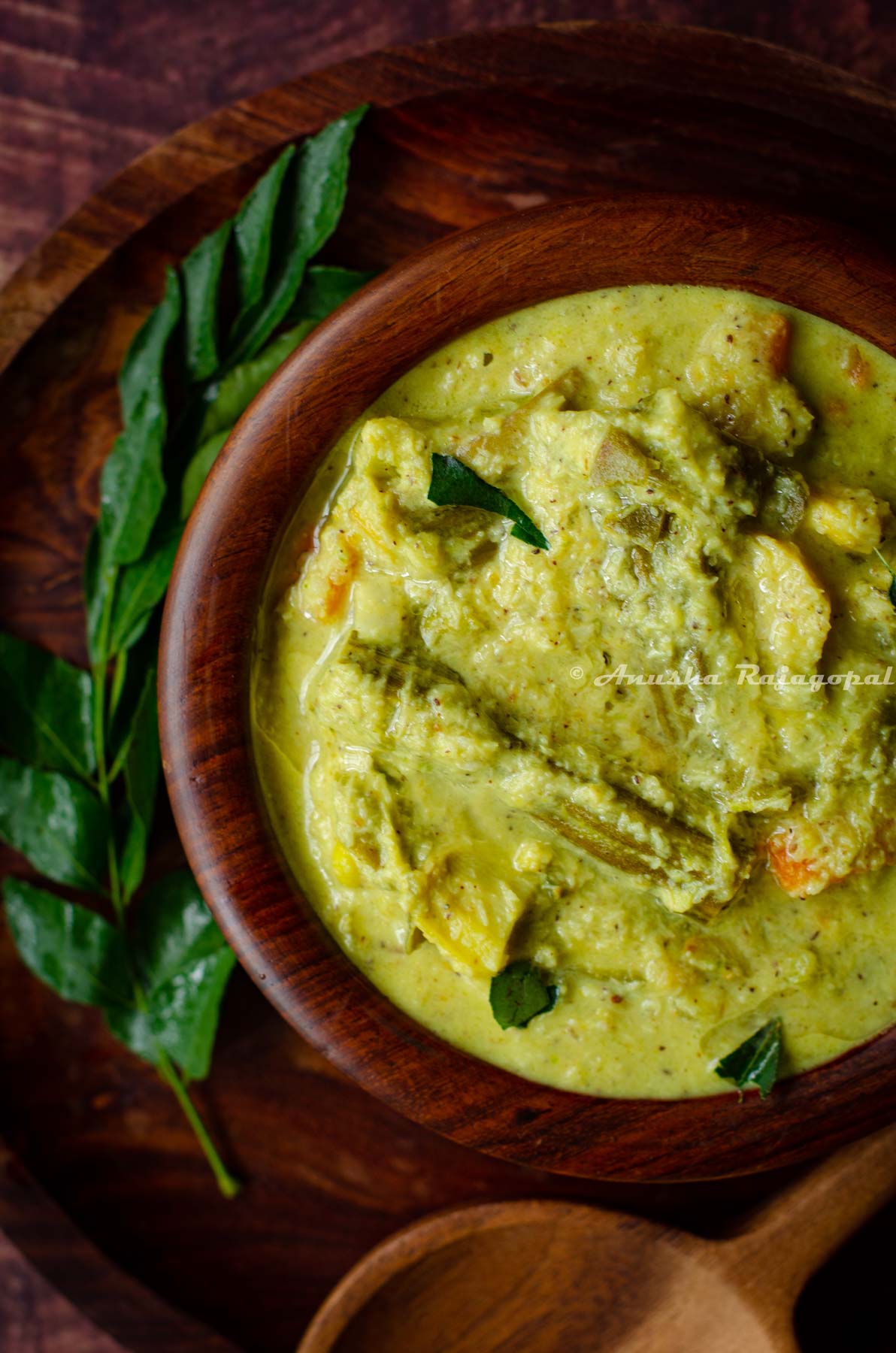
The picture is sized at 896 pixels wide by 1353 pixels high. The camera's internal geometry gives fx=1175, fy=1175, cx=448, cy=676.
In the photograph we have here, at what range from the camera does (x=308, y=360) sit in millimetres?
2205

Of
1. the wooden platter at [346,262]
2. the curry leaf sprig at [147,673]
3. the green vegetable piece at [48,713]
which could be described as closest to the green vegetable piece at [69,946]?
the curry leaf sprig at [147,673]

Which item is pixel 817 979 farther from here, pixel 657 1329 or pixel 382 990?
pixel 657 1329

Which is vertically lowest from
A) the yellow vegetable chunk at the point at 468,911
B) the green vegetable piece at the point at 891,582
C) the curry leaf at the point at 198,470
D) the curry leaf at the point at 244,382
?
the yellow vegetable chunk at the point at 468,911

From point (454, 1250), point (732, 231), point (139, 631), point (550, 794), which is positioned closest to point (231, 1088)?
point (454, 1250)

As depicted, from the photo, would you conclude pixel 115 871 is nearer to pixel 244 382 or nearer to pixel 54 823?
pixel 54 823

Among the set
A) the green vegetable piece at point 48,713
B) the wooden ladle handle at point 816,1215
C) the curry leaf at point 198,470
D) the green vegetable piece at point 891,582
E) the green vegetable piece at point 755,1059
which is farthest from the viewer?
the green vegetable piece at point 48,713

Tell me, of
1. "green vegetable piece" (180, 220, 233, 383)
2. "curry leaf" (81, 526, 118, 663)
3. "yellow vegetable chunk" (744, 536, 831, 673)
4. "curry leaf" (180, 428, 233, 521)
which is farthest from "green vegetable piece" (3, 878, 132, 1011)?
"yellow vegetable chunk" (744, 536, 831, 673)

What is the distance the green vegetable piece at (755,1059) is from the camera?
223 centimetres

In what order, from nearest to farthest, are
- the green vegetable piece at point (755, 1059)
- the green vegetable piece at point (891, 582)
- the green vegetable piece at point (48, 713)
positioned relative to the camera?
the green vegetable piece at point (891, 582), the green vegetable piece at point (755, 1059), the green vegetable piece at point (48, 713)

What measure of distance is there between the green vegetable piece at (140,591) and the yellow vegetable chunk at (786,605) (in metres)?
1.43

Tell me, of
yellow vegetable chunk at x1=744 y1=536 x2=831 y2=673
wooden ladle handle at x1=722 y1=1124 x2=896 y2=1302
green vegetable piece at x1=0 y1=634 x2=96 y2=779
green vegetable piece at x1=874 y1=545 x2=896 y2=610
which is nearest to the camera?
yellow vegetable chunk at x1=744 y1=536 x2=831 y2=673

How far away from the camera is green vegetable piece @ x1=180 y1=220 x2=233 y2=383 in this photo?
9.06ft

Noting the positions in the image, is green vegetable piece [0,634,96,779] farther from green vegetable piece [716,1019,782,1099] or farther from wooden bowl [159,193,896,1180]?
green vegetable piece [716,1019,782,1099]

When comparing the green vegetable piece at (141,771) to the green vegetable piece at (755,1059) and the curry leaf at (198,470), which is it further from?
the green vegetable piece at (755,1059)
